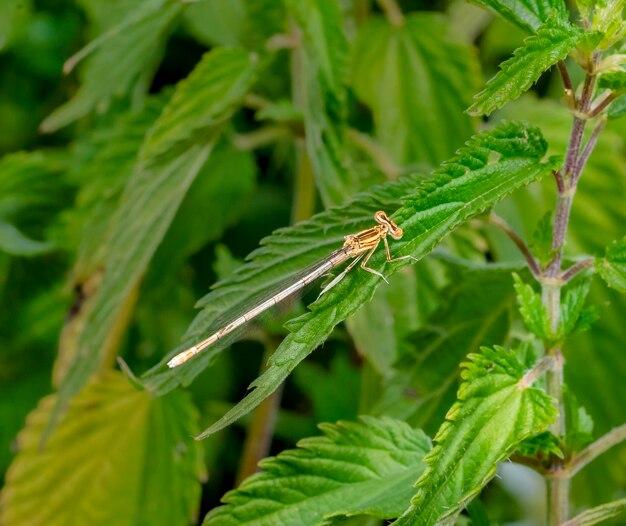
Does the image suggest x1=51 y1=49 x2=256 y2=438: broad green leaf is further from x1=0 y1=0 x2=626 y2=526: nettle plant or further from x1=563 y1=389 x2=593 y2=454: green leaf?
x1=563 y1=389 x2=593 y2=454: green leaf

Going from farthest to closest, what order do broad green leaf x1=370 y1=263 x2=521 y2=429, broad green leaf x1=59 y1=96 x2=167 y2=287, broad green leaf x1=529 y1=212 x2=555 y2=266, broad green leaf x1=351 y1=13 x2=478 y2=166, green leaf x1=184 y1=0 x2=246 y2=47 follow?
green leaf x1=184 y1=0 x2=246 y2=47 → broad green leaf x1=351 y1=13 x2=478 y2=166 → broad green leaf x1=59 y1=96 x2=167 y2=287 → broad green leaf x1=370 y1=263 x2=521 y2=429 → broad green leaf x1=529 y1=212 x2=555 y2=266

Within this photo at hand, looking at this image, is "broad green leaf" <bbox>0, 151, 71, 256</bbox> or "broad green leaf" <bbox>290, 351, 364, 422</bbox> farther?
"broad green leaf" <bbox>290, 351, 364, 422</bbox>

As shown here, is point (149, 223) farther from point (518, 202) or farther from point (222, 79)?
point (518, 202)

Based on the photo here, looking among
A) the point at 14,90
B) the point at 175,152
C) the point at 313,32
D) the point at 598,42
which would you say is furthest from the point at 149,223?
the point at 14,90

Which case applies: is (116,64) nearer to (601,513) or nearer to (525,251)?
(525,251)

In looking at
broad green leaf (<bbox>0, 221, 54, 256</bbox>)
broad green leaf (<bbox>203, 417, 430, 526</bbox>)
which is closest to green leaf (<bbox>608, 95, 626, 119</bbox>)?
broad green leaf (<bbox>203, 417, 430, 526</bbox>)

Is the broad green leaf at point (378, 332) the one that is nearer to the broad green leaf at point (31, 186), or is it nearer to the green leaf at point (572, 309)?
the green leaf at point (572, 309)

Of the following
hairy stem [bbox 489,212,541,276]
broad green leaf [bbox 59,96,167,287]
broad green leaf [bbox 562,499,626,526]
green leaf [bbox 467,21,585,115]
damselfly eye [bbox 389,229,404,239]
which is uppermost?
broad green leaf [bbox 59,96,167,287]

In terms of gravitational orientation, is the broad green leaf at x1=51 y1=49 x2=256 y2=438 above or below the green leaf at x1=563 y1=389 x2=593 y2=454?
above
